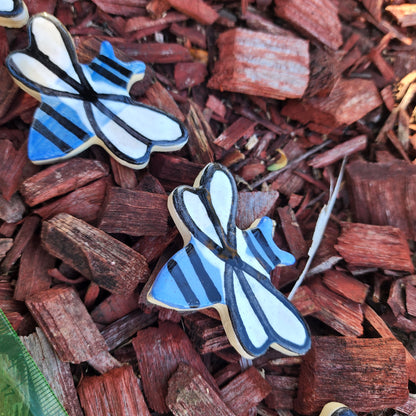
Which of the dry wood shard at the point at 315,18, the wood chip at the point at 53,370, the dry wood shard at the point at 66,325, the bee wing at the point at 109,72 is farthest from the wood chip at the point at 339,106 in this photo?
the wood chip at the point at 53,370

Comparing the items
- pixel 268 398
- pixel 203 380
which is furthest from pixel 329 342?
pixel 203 380

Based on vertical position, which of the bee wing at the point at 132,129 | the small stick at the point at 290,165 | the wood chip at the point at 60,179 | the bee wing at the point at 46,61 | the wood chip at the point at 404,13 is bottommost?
the small stick at the point at 290,165

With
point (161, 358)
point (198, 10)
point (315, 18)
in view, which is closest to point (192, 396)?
point (161, 358)

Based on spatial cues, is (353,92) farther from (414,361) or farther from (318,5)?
(414,361)

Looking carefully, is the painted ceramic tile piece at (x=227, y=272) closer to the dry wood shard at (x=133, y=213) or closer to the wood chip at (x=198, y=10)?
the dry wood shard at (x=133, y=213)

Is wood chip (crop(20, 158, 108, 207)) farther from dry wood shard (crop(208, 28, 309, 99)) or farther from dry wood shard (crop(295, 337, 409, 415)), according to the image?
dry wood shard (crop(295, 337, 409, 415))

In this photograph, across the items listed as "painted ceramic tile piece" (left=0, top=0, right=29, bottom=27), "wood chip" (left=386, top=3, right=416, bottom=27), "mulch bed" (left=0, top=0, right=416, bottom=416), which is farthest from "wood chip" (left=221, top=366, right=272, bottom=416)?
"wood chip" (left=386, top=3, right=416, bottom=27)

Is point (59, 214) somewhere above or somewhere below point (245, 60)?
below

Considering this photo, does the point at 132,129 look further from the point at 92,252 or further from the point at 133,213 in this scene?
the point at 92,252
